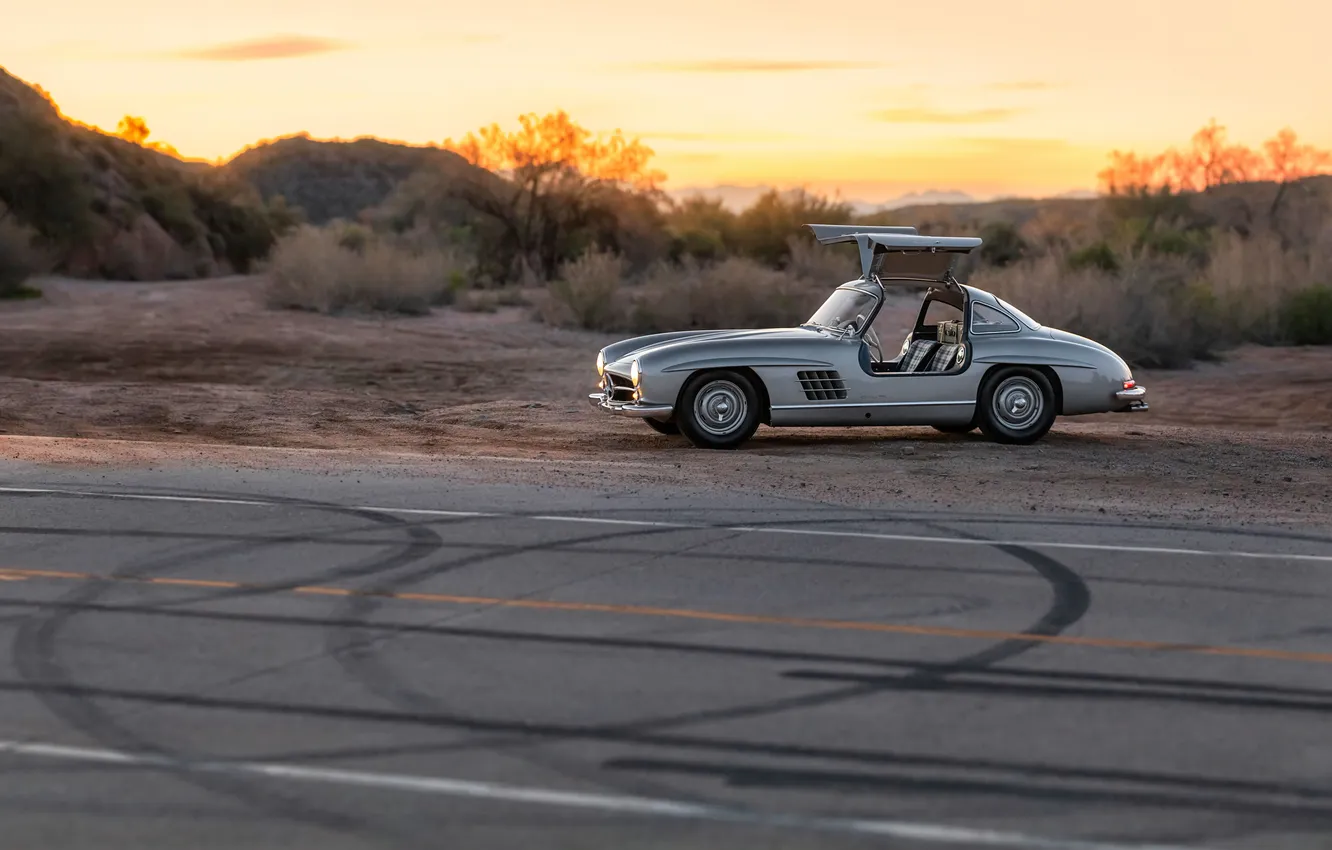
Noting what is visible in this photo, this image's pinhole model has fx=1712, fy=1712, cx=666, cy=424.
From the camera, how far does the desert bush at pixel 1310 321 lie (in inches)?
1224

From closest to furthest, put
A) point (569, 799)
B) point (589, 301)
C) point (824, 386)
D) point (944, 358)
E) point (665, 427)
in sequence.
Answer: point (569, 799) → point (824, 386) → point (944, 358) → point (665, 427) → point (589, 301)

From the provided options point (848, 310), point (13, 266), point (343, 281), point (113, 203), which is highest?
point (113, 203)

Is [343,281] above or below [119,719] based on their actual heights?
above

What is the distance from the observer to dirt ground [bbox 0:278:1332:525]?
13703 mm

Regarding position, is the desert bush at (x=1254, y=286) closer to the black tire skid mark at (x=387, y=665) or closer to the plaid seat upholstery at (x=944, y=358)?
the plaid seat upholstery at (x=944, y=358)

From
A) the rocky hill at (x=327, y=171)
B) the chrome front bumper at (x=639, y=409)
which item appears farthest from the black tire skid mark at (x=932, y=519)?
the rocky hill at (x=327, y=171)

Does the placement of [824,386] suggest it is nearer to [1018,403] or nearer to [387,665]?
[1018,403]

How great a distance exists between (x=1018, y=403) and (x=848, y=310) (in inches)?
71.0

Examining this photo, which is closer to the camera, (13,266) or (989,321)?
(989,321)

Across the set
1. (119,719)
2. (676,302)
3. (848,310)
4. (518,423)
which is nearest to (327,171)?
(676,302)

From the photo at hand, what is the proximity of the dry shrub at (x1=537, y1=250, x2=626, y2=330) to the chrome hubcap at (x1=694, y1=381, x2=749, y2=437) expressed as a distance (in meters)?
17.2

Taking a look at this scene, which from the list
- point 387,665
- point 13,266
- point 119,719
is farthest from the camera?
point 13,266

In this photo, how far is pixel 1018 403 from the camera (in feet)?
52.3

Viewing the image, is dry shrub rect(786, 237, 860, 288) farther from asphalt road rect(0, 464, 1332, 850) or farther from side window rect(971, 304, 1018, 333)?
asphalt road rect(0, 464, 1332, 850)
